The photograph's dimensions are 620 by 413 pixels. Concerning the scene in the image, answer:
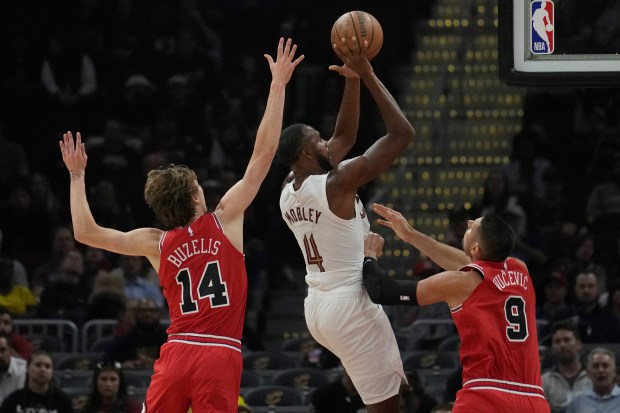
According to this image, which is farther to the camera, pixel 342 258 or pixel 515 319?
pixel 342 258

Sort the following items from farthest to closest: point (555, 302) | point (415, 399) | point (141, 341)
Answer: point (555, 302) < point (141, 341) < point (415, 399)

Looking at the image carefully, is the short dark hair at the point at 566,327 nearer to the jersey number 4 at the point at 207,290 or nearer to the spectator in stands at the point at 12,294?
the jersey number 4 at the point at 207,290

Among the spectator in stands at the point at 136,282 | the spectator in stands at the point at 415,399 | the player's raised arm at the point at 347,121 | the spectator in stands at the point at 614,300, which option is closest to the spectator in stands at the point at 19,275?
the spectator in stands at the point at 136,282

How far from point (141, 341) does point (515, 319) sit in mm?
5653

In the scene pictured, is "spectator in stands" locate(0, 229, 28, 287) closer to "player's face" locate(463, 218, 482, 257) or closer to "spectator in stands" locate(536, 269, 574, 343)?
"spectator in stands" locate(536, 269, 574, 343)

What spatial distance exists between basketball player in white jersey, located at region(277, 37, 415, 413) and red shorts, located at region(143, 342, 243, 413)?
0.88m

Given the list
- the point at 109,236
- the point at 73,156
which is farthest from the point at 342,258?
the point at 73,156

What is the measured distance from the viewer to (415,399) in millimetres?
10414

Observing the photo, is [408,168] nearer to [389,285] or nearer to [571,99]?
[571,99]

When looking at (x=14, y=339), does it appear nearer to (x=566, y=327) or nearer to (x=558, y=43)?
(x=566, y=327)

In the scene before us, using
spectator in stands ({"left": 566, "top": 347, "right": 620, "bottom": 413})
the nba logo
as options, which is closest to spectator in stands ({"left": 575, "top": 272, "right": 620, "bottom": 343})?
spectator in stands ({"left": 566, "top": 347, "right": 620, "bottom": 413})

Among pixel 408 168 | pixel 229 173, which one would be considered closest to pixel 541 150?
pixel 408 168

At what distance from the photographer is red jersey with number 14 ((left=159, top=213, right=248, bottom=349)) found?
6.99 meters

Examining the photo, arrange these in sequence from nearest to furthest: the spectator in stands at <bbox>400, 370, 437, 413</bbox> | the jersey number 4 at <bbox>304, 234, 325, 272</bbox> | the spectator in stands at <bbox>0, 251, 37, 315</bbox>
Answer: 1. the jersey number 4 at <bbox>304, 234, 325, 272</bbox>
2. the spectator in stands at <bbox>400, 370, 437, 413</bbox>
3. the spectator in stands at <bbox>0, 251, 37, 315</bbox>
